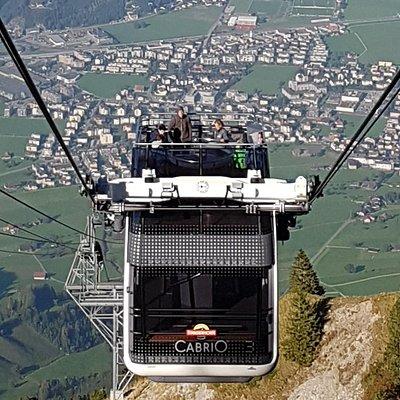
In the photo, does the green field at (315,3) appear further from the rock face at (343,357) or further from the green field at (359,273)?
the rock face at (343,357)

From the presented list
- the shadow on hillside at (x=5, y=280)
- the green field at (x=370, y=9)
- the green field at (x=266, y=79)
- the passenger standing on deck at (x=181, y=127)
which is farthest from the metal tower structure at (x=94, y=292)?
the green field at (x=370, y=9)

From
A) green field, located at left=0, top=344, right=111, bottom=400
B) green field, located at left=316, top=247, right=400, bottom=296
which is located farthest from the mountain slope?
green field, located at left=316, top=247, right=400, bottom=296

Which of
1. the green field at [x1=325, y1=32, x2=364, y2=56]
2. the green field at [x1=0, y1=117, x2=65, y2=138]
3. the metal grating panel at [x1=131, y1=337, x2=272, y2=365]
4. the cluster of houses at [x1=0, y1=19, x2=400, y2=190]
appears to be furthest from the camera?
the green field at [x1=325, y1=32, x2=364, y2=56]

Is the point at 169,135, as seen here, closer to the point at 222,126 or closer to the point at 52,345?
the point at 222,126

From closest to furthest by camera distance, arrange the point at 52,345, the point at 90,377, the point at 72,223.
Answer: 1. the point at 90,377
2. the point at 52,345
3. the point at 72,223

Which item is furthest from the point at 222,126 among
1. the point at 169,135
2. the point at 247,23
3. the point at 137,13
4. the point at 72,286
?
the point at 137,13

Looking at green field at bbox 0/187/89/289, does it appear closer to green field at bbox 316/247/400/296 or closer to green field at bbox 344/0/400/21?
green field at bbox 316/247/400/296
